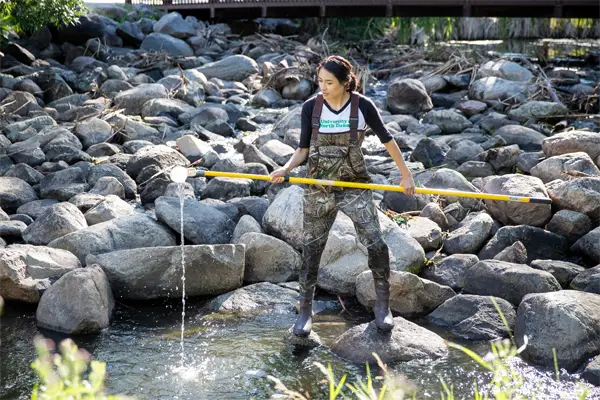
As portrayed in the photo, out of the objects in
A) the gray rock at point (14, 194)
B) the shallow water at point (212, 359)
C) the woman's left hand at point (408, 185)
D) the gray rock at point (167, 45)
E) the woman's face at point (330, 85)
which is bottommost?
the shallow water at point (212, 359)

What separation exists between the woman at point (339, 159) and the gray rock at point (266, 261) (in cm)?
156

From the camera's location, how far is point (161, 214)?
7277 mm

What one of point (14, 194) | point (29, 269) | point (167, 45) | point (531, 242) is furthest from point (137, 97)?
point (531, 242)

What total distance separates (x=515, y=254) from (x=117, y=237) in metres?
3.46

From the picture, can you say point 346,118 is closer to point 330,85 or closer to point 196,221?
point 330,85

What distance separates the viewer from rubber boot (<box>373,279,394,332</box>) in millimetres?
5332

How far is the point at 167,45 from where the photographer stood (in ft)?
61.5

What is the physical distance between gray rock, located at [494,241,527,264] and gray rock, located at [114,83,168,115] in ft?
26.3

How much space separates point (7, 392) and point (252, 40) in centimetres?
1712

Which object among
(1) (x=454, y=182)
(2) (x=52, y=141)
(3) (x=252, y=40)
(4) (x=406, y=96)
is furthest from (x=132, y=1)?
(1) (x=454, y=182)

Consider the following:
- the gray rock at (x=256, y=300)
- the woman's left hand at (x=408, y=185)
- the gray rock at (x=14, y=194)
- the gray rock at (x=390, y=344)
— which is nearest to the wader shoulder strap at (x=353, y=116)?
the woman's left hand at (x=408, y=185)

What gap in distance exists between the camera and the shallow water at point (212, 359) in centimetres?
493

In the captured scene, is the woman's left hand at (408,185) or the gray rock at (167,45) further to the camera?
the gray rock at (167,45)

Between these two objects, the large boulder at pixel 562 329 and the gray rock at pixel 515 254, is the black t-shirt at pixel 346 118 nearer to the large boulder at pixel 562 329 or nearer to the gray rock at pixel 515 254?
the large boulder at pixel 562 329
